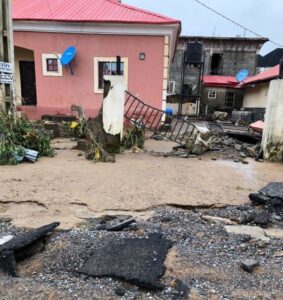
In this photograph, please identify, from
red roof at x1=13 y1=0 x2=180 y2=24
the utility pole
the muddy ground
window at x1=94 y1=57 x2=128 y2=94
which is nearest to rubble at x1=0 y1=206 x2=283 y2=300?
the muddy ground

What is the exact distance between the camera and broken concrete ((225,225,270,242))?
10.7 ft

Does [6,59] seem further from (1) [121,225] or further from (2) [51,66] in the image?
(1) [121,225]

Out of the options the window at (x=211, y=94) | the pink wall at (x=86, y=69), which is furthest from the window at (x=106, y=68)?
the window at (x=211, y=94)

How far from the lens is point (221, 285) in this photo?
2.38 metres

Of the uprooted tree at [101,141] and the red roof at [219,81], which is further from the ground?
the red roof at [219,81]

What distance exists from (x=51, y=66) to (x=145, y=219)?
9.80 m

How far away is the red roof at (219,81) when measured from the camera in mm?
22500

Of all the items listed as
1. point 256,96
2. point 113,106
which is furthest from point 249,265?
point 256,96

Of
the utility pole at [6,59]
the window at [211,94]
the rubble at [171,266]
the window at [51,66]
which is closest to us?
the rubble at [171,266]

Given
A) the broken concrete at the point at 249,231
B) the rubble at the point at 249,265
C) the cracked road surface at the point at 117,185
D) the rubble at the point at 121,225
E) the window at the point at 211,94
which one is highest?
the window at the point at 211,94

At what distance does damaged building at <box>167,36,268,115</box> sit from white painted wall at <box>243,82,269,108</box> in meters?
1.42

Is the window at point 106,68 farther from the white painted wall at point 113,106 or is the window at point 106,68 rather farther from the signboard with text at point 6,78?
the white painted wall at point 113,106

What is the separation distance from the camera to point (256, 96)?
19.2 metres

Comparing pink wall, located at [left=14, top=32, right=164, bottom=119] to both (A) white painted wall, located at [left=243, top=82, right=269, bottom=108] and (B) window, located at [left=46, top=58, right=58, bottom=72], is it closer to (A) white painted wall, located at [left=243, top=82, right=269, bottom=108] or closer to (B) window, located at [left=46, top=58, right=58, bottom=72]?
(B) window, located at [left=46, top=58, right=58, bottom=72]
